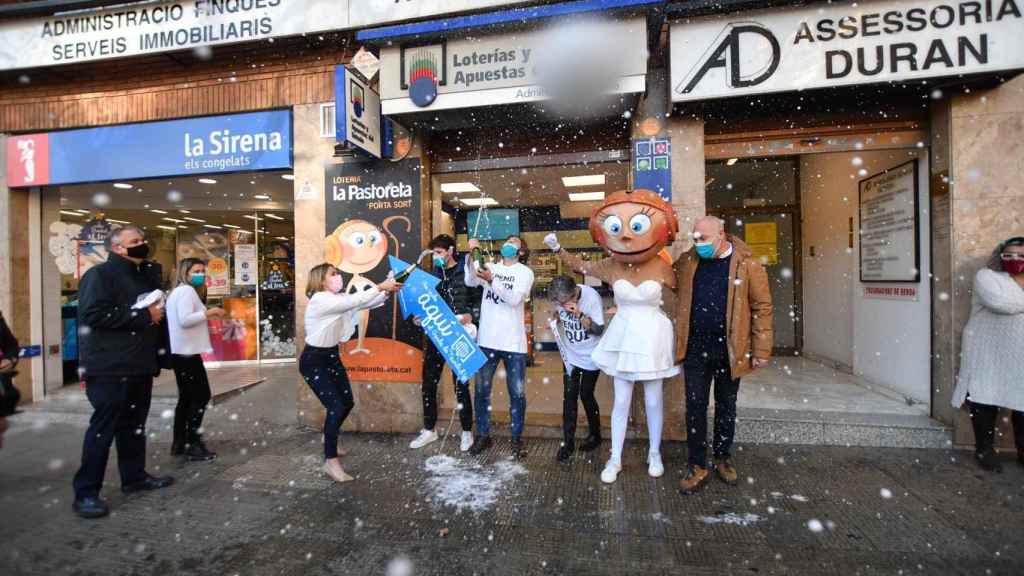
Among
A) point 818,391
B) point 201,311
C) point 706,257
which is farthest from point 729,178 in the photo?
point 201,311

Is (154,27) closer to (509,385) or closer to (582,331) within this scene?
(509,385)

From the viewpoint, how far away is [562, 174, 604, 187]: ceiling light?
7656 mm

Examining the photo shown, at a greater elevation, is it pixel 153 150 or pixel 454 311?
pixel 153 150

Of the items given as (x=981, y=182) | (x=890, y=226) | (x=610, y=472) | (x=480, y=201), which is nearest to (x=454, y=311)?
(x=610, y=472)

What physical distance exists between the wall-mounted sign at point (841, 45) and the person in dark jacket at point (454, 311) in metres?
2.54

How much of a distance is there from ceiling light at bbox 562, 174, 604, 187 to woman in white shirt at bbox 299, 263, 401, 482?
13.8 feet

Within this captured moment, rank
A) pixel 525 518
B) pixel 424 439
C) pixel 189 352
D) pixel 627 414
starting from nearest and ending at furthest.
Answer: pixel 525 518, pixel 627 414, pixel 189 352, pixel 424 439

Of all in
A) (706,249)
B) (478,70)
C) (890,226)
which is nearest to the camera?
(706,249)

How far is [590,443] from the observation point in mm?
4727

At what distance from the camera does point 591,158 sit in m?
5.38

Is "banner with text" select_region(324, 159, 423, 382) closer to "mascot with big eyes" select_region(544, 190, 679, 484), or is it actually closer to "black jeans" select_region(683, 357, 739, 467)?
"mascot with big eyes" select_region(544, 190, 679, 484)

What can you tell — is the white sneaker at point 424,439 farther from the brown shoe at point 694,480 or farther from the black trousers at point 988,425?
the black trousers at point 988,425

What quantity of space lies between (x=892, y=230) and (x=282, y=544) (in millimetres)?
6620

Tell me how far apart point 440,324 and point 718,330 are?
229 cm
